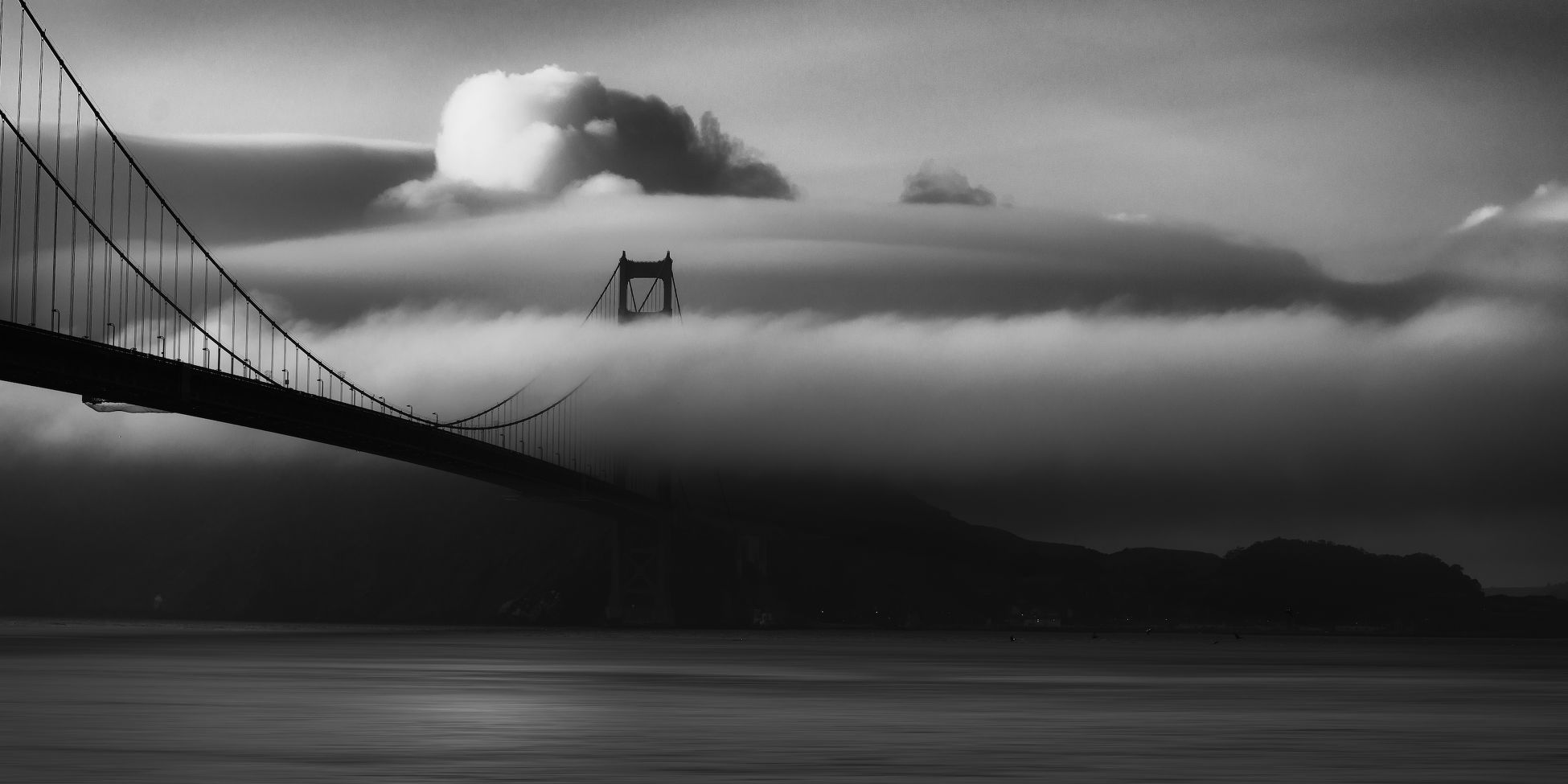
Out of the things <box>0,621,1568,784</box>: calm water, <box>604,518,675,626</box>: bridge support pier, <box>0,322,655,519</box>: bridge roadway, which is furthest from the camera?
<box>604,518,675,626</box>: bridge support pier

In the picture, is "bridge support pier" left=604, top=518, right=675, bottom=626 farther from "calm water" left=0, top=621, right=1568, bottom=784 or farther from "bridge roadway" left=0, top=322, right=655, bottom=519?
"calm water" left=0, top=621, right=1568, bottom=784

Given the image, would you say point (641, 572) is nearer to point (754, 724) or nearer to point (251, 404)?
point (251, 404)

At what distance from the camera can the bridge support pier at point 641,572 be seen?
157625mm

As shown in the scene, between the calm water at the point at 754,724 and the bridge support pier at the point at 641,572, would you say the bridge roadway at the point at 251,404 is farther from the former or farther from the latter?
the bridge support pier at the point at 641,572

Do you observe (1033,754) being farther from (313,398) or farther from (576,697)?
(313,398)

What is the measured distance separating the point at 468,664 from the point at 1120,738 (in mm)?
40172

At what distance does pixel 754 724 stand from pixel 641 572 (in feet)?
409

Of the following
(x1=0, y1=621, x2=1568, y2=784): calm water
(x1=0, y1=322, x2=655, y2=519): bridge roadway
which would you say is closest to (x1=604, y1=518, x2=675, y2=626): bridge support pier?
(x1=0, y1=322, x2=655, y2=519): bridge roadway

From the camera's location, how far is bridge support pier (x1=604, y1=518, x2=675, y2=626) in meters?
158

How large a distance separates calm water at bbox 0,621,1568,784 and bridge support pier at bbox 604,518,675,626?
288 feet

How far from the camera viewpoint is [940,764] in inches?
1017

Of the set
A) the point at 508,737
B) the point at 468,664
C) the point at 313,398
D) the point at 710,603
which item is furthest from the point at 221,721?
the point at 710,603

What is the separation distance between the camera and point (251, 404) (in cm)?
8619

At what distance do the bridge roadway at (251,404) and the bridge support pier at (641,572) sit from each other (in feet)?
80.0
